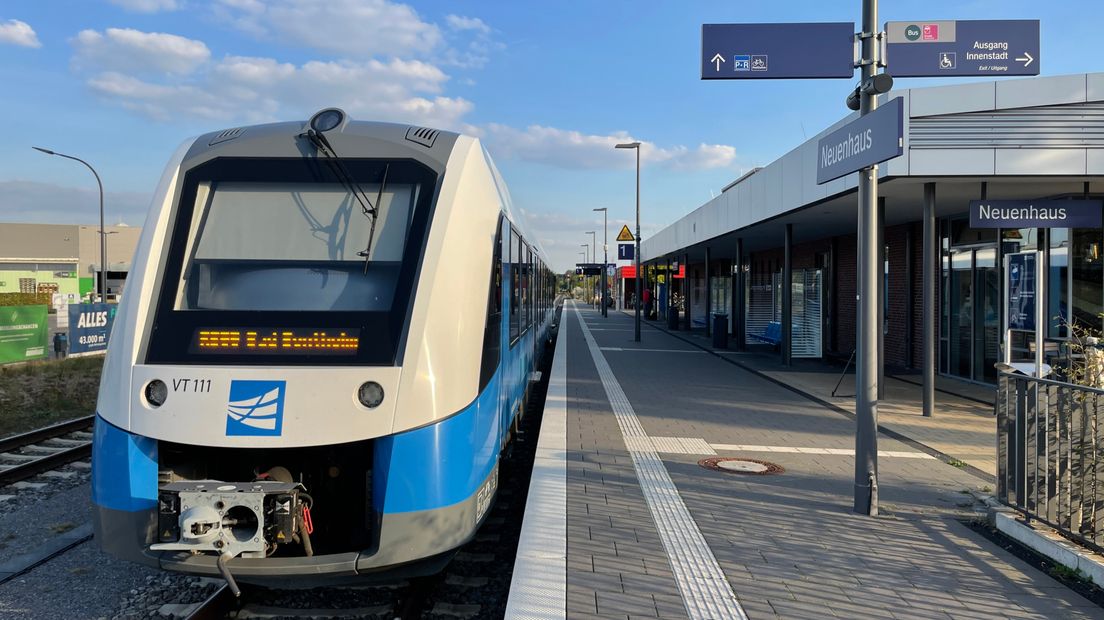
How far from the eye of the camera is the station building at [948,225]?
34.7 feet

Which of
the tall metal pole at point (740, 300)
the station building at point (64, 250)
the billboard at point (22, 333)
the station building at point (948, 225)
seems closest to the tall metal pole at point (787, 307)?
the station building at point (948, 225)

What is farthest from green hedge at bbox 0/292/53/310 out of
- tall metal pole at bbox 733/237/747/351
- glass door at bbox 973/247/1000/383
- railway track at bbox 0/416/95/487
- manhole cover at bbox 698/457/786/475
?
manhole cover at bbox 698/457/786/475

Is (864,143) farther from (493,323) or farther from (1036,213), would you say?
(1036,213)

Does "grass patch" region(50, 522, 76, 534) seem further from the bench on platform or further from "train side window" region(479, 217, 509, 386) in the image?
the bench on platform

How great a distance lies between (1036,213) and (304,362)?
9.35m

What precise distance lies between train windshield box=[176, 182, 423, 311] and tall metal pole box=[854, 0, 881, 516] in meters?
3.50

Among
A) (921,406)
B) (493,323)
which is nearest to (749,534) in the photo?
(493,323)

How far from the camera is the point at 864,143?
6.05 meters

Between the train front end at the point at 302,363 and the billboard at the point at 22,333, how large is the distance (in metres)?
16.1

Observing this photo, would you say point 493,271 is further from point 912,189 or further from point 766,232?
point 766,232

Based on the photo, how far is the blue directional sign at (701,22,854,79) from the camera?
6.61 metres

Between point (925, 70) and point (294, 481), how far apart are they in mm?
5731

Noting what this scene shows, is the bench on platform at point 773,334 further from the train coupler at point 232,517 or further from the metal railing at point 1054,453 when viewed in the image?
the train coupler at point 232,517

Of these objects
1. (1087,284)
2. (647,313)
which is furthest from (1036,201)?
(647,313)
